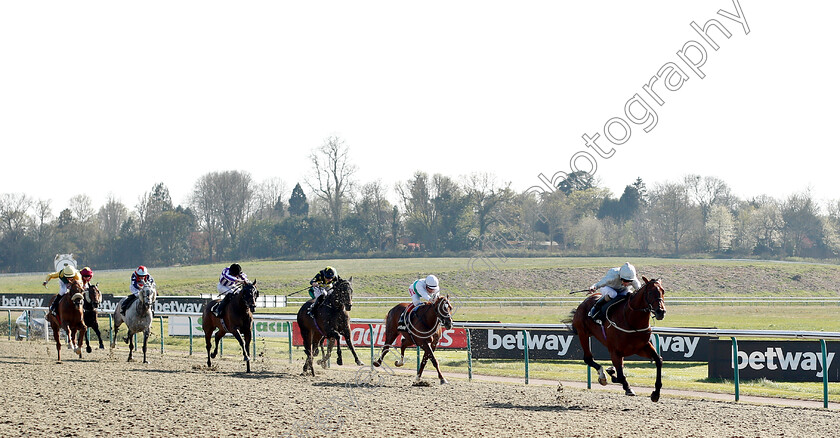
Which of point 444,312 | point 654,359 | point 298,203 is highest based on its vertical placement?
point 298,203

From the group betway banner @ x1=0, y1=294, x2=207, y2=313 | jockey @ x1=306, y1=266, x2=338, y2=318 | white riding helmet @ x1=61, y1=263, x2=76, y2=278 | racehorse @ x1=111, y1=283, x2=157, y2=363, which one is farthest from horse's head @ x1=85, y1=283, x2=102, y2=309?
betway banner @ x1=0, y1=294, x2=207, y2=313

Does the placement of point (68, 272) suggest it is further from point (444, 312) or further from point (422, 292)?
point (444, 312)

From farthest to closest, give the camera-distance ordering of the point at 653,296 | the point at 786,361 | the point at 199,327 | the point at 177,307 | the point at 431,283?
the point at 177,307
the point at 199,327
the point at 431,283
the point at 786,361
the point at 653,296

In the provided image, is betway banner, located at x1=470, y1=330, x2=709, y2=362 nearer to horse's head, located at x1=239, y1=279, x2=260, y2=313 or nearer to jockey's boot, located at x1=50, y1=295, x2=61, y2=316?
horse's head, located at x1=239, y1=279, x2=260, y2=313

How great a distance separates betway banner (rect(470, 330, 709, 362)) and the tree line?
125ft

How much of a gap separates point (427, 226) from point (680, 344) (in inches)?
2079

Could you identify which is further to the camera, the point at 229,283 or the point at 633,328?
the point at 229,283

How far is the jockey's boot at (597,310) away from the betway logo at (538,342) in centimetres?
435

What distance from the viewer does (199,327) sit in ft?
78.2

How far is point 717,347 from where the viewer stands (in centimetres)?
1428

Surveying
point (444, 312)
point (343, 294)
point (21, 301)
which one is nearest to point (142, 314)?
point (343, 294)

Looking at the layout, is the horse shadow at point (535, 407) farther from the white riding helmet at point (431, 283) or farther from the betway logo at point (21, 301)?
the betway logo at point (21, 301)

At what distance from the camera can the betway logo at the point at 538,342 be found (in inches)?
630

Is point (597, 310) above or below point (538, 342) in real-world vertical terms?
above
